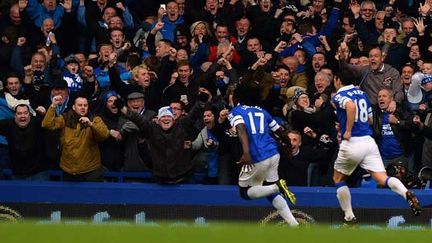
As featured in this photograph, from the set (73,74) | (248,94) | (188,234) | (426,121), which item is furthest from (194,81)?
(188,234)

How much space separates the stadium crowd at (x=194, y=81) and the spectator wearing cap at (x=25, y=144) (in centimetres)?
2

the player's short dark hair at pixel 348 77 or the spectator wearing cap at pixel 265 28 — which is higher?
the spectator wearing cap at pixel 265 28

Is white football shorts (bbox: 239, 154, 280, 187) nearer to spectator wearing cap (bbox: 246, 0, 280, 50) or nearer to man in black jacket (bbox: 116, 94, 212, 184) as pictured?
man in black jacket (bbox: 116, 94, 212, 184)

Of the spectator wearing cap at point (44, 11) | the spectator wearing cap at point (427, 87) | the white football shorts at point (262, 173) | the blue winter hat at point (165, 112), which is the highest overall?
the spectator wearing cap at point (44, 11)

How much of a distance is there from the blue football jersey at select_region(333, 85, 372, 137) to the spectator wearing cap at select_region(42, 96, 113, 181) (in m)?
3.29

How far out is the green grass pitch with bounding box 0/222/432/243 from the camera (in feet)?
39.1

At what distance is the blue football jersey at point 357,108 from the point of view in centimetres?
1750

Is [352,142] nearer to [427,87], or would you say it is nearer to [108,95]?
[427,87]

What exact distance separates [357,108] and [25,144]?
4689 millimetres

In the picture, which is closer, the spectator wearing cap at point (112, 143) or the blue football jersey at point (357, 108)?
the blue football jersey at point (357, 108)

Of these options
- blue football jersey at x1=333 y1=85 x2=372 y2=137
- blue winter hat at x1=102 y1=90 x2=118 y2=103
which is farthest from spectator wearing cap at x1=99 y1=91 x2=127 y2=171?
blue football jersey at x1=333 y1=85 x2=372 y2=137

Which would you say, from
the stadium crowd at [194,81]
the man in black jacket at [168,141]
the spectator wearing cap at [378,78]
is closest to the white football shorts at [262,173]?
the stadium crowd at [194,81]

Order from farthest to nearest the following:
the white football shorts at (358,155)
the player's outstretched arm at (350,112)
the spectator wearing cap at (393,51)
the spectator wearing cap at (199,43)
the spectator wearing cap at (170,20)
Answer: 1. the spectator wearing cap at (170,20)
2. the spectator wearing cap at (199,43)
3. the spectator wearing cap at (393,51)
4. the white football shorts at (358,155)
5. the player's outstretched arm at (350,112)

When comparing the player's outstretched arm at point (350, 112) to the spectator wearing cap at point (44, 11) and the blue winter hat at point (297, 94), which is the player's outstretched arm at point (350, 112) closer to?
the blue winter hat at point (297, 94)
